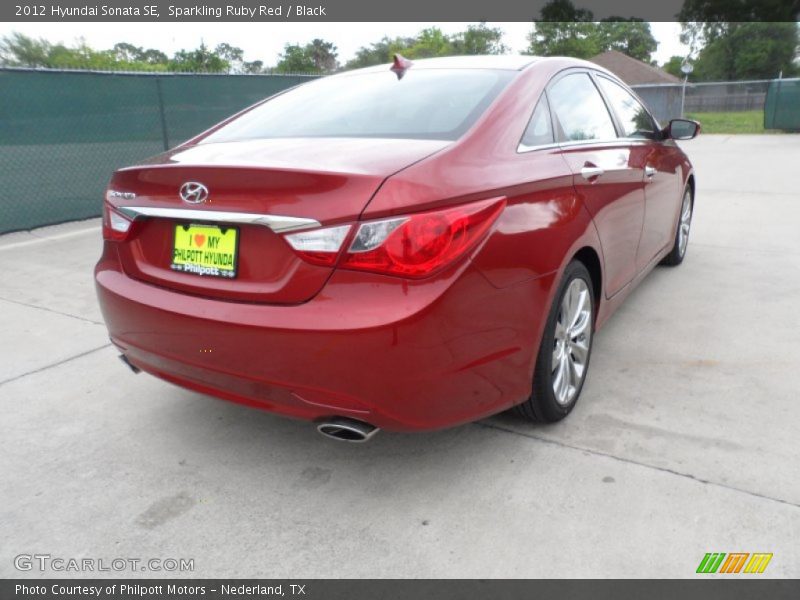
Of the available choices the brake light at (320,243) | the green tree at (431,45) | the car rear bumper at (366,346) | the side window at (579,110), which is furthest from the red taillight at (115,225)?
the green tree at (431,45)

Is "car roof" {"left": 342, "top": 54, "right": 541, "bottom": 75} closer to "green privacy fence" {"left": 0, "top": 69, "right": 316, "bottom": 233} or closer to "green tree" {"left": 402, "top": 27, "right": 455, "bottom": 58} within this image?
"green privacy fence" {"left": 0, "top": 69, "right": 316, "bottom": 233}

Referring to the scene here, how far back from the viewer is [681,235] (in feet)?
18.1

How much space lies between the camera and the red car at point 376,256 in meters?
2.09

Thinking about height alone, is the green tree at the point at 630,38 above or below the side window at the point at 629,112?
above

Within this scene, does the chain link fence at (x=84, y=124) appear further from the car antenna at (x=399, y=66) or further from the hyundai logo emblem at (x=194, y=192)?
the hyundai logo emblem at (x=194, y=192)

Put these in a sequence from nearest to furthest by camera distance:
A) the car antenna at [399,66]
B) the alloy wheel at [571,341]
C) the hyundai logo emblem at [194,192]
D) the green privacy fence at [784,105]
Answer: the hyundai logo emblem at [194,192] < the alloy wheel at [571,341] < the car antenna at [399,66] < the green privacy fence at [784,105]

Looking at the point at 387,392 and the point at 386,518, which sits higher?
the point at 387,392

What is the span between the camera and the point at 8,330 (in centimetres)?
430

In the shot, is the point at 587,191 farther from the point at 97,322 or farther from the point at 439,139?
the point at 97,322

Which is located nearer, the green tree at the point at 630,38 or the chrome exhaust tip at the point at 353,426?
the chrome exhaust tip at the point at 353,426

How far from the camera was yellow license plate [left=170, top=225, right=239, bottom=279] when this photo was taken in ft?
7.48

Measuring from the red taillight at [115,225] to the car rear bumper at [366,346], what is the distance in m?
0.26
